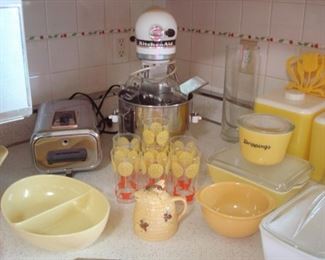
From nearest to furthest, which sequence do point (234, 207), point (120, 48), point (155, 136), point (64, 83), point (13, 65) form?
1. point (13, 65)
2. point (234, 207)
3. point (155, 136)
4. point (64, 83)
5. point (120, 48)

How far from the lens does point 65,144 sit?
38.5 inches

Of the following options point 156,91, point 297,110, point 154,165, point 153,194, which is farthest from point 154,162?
point 297,110

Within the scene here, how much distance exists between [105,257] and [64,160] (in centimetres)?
30

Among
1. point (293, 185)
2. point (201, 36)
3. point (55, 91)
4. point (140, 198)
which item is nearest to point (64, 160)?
point (140, 198)

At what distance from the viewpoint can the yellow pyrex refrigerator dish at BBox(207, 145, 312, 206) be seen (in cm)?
87

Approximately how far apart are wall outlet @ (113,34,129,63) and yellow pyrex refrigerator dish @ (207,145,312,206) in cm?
59

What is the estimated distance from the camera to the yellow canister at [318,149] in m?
0.95

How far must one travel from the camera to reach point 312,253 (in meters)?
0.62

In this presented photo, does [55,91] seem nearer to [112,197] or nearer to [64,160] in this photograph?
[64,160]

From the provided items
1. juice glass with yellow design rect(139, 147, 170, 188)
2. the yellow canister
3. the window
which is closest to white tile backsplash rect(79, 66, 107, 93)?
juice glass with yellow design rect(139, 147, 170, 188)

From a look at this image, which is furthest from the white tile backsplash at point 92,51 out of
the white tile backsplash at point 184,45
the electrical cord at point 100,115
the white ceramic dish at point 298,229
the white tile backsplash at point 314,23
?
the white ceramic dish at point 298,229

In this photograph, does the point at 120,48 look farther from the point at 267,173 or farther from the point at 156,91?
the point at 267,173

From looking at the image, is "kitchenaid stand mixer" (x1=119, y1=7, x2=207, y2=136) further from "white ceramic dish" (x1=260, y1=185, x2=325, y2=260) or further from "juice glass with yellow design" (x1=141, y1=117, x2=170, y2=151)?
"white ceramic dish" (x1=260, y1=185, x2=325, y2=260)

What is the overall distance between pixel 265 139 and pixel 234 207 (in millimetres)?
157
